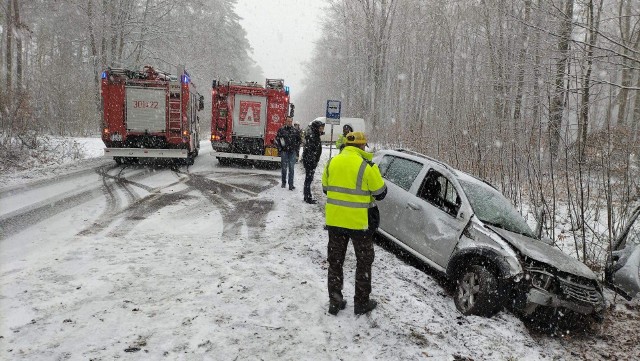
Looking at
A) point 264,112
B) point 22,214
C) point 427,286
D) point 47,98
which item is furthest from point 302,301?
point 47,98

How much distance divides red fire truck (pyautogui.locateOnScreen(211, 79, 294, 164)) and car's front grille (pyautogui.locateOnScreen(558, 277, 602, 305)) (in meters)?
11.4

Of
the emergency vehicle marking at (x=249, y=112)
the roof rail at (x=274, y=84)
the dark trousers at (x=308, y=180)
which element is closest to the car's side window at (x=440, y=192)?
the dark trousers at (x=308, y=180)

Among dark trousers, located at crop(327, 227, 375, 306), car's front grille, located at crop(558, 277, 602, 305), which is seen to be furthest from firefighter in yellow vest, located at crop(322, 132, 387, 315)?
car's front grille, located at crop(558, 277, 602, 305)

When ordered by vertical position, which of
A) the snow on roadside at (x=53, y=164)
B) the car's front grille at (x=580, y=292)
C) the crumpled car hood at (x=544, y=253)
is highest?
the snow on roadside at (x=53, y=164)

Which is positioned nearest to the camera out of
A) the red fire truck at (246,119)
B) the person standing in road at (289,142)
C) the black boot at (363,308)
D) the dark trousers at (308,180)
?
the black boot at (363,308)

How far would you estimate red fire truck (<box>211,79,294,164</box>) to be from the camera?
14.7 metres

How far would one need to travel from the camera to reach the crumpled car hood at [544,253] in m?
4.77

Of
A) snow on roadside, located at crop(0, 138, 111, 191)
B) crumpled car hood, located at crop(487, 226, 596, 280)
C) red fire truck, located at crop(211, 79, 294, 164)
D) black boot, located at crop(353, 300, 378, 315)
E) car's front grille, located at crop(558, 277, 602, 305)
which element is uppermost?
red fire truck, located at crop(211, 79, 294, 164)

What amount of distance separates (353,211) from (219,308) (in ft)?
5.83

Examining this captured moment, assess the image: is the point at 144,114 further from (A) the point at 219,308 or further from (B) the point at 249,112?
(A) the point at 219,308

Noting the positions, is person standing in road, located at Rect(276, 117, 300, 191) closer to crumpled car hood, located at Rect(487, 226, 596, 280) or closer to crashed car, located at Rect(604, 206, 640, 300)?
crumpled car hood, located at Rect(487, 226, 596, 280)

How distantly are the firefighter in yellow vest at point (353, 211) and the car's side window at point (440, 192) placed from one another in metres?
1.85

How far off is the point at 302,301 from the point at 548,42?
7.78 meters

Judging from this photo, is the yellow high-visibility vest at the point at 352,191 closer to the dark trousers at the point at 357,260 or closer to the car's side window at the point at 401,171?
the dark trousers at the point at 357,260
